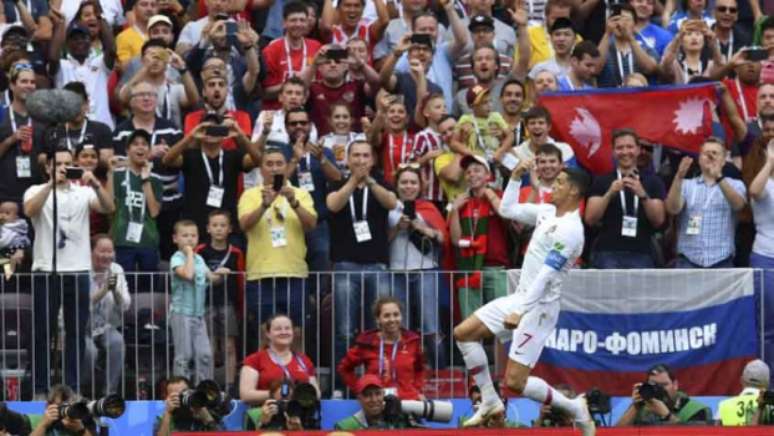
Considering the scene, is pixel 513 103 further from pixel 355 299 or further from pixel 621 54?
pixel 355 299

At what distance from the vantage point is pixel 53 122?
874 inches

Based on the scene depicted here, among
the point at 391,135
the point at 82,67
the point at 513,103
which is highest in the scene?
the point at 82,67

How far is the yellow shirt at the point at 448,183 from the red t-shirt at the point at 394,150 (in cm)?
33

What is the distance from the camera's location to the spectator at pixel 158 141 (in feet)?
83.5

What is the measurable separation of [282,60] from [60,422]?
21.0 feet

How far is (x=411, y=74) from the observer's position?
27188 millimetres

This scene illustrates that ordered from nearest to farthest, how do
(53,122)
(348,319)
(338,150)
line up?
(53,122) < (348,319) < (338,150)

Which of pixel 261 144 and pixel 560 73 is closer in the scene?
pixel 261 144

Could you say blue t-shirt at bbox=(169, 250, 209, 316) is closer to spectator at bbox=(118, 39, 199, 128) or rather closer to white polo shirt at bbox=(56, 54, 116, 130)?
spectator at bbox=(118, 39, 199, 128)

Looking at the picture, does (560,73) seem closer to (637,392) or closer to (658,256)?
(658,256)

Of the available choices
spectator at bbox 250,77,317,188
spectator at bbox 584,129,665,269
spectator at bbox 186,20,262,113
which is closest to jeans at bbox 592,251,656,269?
spectator at bbox 584,129,665,269

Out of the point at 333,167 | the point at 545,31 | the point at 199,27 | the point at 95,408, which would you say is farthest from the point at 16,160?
the point at 545,31

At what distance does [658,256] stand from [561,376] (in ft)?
5.78

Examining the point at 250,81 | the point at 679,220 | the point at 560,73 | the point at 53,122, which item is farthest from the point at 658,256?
the point at 53,122
